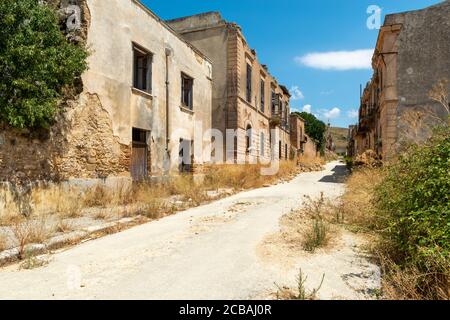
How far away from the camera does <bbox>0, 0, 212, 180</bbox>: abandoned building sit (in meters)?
7.52

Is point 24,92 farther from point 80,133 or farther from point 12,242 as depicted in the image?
point 12,242

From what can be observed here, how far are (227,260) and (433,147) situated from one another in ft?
8.85

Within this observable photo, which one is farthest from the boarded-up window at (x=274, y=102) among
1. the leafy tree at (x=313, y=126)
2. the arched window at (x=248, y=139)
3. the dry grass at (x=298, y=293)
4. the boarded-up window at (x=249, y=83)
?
the dry grass at (x=298, y=293)

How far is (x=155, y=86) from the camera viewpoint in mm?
11219

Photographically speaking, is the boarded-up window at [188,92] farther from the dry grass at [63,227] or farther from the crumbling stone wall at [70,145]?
the dry grass at [63,227]

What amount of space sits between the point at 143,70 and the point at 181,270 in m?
8.82

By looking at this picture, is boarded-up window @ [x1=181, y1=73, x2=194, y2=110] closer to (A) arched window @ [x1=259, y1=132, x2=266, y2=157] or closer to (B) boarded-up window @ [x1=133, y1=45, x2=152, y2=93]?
(B) boarded-up window @ [x1=133, y1=45, x2=152, y2=93]

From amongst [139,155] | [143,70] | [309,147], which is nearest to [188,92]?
[143,70]

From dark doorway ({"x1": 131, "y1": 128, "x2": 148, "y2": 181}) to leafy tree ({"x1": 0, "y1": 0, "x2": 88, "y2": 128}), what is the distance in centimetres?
343

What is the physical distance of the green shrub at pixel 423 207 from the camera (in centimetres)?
294

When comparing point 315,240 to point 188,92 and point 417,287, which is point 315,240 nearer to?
point 417,287

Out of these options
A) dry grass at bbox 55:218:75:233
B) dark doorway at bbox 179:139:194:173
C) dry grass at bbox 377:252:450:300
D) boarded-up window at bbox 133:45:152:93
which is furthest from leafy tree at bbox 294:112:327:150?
dry grass at bbox 377:252:450:300

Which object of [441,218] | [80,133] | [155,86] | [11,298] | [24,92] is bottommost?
[11,298]
